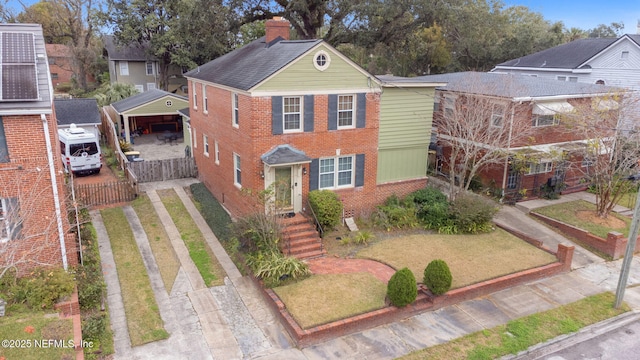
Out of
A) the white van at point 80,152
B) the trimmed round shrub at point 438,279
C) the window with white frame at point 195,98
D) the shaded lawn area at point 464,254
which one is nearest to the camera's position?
the trimmed round shrub at point 438,279

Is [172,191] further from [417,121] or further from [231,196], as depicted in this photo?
[417,121]

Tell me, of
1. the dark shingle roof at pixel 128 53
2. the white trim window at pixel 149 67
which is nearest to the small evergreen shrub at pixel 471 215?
the dark shingle roof at pixel 128 53

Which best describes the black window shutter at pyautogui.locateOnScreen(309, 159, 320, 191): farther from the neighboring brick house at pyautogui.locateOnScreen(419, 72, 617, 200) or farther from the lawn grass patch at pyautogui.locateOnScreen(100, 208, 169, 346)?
the neighboring brick house at pyautogui.locateOnScreen(419, 72, 617, 200)

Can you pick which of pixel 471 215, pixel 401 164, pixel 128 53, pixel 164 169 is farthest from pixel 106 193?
pixel 128 53

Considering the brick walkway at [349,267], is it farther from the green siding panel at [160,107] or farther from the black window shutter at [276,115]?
the green siding panel at [160,107]

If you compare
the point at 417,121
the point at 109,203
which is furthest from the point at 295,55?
the point at 109,203

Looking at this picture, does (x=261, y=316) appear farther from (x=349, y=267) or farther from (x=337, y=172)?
(x=337, y=172)
